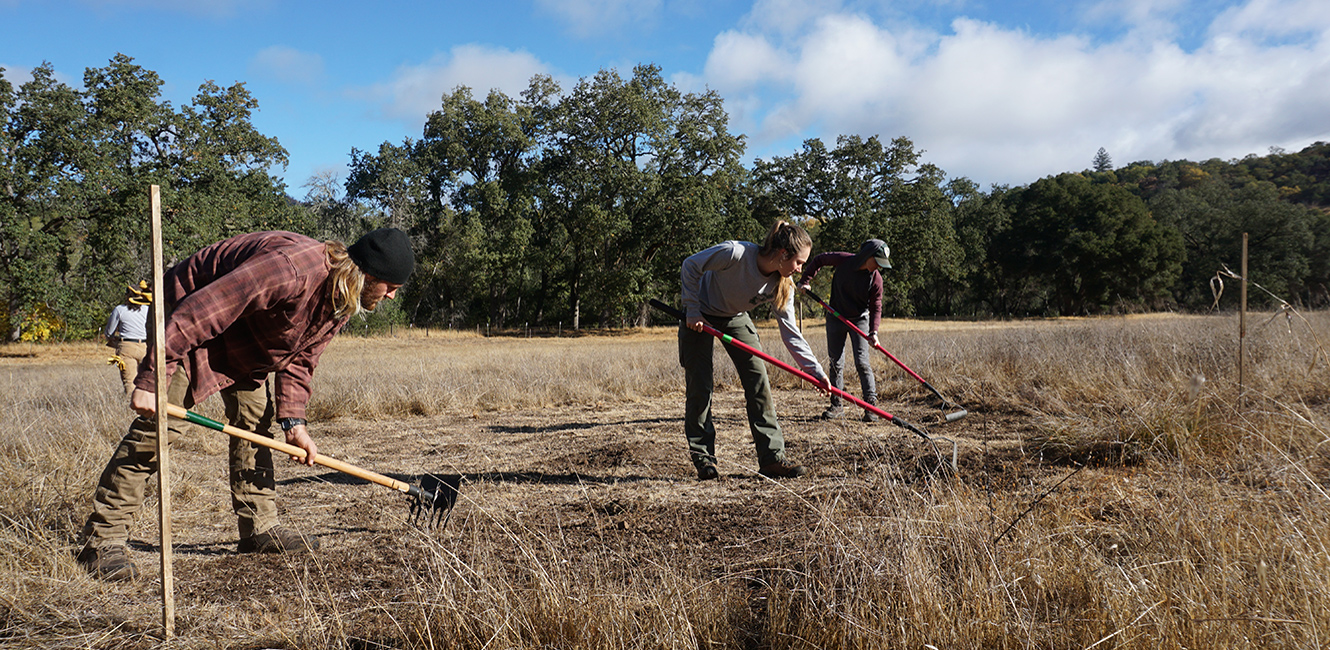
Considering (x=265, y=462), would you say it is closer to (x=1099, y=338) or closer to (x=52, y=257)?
(x=1099, y=338)

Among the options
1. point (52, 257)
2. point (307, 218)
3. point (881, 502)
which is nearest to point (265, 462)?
point (881, 502)

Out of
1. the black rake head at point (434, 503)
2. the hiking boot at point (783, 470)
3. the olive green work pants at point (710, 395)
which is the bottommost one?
the hiking boot at point (783, 470)

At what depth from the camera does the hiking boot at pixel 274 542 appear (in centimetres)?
343

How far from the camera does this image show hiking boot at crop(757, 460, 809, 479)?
183 inches

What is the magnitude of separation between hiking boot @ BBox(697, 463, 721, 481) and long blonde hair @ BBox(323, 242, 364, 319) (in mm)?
2576

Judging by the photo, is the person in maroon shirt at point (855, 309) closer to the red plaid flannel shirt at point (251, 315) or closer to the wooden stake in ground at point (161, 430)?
the red plaid flannel shirt at point (251, 315)

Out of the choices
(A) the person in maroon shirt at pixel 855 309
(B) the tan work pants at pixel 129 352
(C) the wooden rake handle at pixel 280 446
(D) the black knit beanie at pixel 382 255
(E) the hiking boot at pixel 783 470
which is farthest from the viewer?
(A) the person in maroon shirt at pixel 855 309

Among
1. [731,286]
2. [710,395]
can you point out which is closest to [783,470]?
[710,395]

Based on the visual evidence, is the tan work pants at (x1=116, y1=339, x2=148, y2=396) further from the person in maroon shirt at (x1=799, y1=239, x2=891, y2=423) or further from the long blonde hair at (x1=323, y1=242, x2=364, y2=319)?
the person in maroon shirt at (x1=799, y1=239, x2=891, y2=423)

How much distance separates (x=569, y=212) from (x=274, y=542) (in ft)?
114

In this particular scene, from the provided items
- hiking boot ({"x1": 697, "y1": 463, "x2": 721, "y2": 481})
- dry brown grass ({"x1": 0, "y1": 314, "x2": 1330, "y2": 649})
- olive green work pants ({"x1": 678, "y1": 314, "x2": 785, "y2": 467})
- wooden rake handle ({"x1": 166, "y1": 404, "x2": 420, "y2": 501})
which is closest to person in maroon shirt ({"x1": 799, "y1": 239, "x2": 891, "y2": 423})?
dry brown grass ({"x1": 0, "y1": 314, "x2": 1330, "y2": 649})

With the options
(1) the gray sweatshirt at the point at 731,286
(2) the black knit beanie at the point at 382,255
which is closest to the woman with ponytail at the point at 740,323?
(1) the gray sweatshirt at the point at 731,286

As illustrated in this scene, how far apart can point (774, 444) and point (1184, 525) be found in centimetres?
242

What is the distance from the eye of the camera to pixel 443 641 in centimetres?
231
